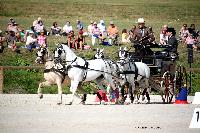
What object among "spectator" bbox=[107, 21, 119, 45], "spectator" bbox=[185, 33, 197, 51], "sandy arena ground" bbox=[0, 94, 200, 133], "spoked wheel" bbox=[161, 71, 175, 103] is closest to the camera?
"sandy arena ground" bbox=[0, 94, 200, 133]

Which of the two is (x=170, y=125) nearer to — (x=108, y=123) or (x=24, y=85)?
(x=108, y=123)

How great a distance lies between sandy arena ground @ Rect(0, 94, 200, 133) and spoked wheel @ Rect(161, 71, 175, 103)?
1719mm

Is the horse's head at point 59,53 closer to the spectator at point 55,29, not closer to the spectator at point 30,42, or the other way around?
the spectator at point 55,29

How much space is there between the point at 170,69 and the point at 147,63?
633 mm

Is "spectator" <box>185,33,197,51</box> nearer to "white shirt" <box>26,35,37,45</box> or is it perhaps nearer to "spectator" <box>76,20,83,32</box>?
"spectator" <box>76,20,83,32</box>

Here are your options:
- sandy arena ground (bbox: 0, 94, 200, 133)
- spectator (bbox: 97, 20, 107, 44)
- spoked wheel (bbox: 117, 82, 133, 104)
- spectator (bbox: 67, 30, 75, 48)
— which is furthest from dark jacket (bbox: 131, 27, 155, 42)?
spectator (bbox: 97, 20, 107, 44)

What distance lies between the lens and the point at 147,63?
64.6 ft

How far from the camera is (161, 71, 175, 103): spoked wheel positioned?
19.2 metres

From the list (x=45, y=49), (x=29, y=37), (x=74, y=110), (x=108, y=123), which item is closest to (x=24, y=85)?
(x=29, y=37)

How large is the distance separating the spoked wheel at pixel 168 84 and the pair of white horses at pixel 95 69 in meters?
0.41

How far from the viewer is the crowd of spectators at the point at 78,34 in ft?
73.9

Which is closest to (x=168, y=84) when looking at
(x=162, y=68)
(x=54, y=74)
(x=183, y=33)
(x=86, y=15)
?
(x=162, y=68)

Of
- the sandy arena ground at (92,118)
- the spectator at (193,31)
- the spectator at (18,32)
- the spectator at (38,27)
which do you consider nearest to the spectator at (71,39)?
the spectator at (38,27)

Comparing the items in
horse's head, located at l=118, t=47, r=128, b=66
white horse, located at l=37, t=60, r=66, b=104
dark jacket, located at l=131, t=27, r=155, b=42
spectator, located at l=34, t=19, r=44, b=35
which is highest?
spectator, located at l=34, t=19, r=44, b=35
